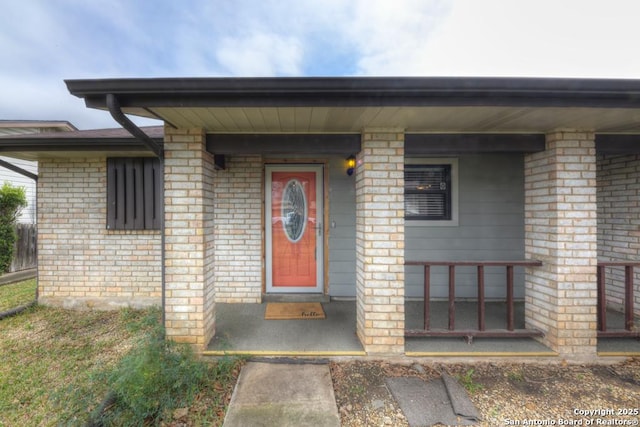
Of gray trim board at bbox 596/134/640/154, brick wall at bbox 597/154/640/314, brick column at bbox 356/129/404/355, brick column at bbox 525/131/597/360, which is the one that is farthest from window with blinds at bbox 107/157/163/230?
brick wall at bbox 597/154/640/314

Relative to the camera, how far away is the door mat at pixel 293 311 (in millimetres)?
3667

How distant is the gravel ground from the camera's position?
2105mm

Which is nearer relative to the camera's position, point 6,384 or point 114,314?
point 6,384

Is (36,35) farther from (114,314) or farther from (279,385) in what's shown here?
(279,385)

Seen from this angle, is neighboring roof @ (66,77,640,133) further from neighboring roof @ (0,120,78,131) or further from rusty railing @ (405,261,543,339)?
neighboring roof @ (0,120,78,131)

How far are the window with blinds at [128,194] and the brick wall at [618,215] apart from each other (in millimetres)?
6331

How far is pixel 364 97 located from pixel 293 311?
2.90 meters

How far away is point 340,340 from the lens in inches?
119

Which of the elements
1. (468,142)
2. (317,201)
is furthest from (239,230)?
(468,142)

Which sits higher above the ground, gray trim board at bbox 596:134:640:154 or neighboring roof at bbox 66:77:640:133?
neighboring roof at bbox 66:77:640:133

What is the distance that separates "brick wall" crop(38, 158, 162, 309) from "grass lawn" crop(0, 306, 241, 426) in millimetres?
621

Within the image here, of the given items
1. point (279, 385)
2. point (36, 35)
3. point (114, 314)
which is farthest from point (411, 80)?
point (36, 35)

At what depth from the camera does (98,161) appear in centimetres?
425

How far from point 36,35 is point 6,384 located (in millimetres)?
14277
